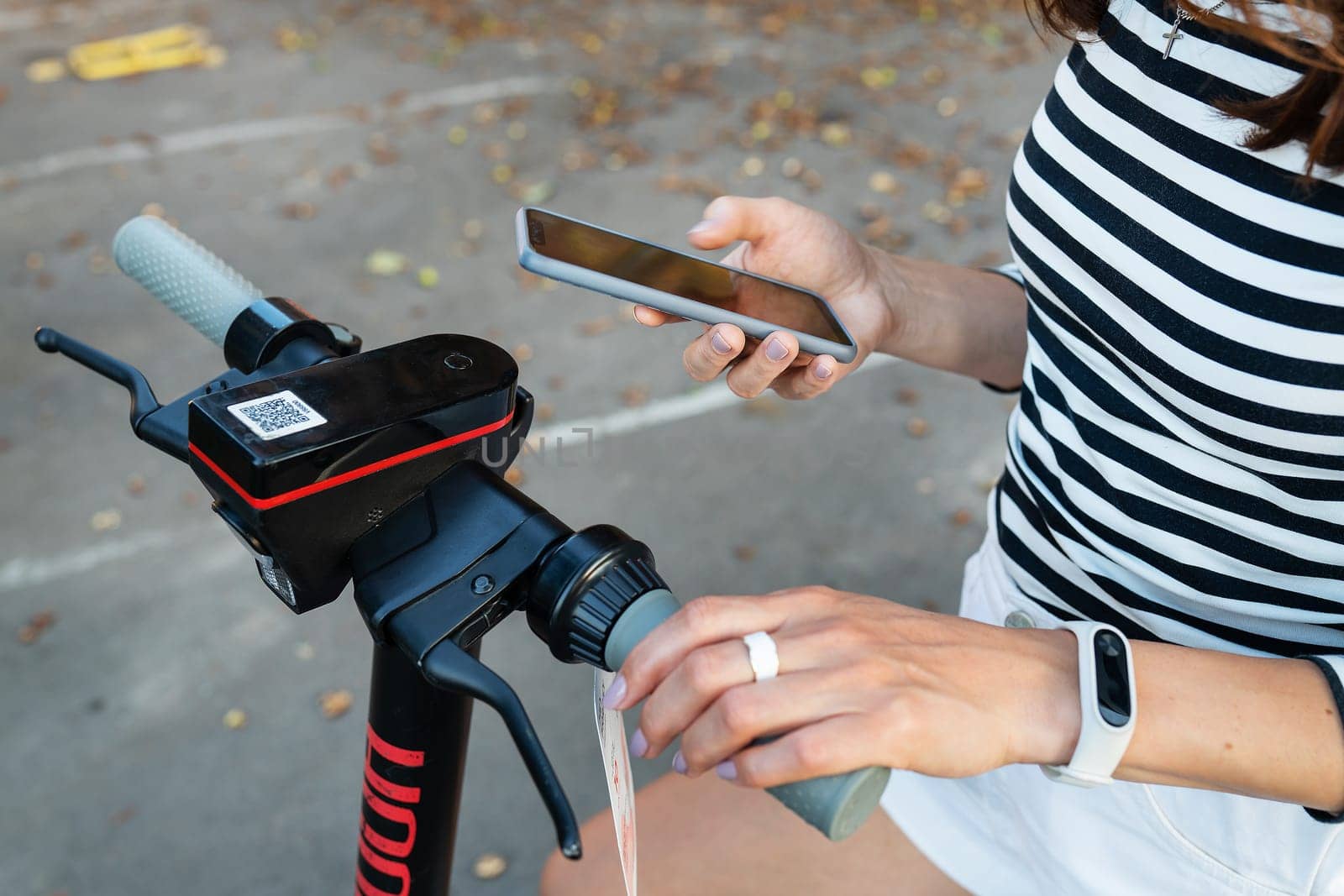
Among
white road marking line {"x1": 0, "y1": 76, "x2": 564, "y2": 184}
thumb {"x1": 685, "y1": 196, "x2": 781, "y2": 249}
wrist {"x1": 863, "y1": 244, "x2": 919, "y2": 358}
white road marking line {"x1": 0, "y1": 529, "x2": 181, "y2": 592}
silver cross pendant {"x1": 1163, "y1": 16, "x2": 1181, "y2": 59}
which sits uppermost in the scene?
silver cross pendant {"x1": 1163, "y1": 16, "x2": 1181, "y2": 59}

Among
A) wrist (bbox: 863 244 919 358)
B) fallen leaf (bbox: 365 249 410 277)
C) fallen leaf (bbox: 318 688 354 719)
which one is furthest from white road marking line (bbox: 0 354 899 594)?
wrist (bbox: 863 244 919 358)

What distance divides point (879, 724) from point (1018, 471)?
73 cm

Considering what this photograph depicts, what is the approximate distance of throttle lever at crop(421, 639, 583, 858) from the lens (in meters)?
0.72

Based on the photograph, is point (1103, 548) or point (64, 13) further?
point (64, 13)

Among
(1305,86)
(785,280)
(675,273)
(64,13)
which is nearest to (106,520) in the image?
(785,280)

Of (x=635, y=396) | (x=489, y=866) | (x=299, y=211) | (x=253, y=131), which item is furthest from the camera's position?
(x=253, y=131)

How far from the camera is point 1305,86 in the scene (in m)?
0.92

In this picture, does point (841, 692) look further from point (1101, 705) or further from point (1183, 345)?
point (1183, 345)

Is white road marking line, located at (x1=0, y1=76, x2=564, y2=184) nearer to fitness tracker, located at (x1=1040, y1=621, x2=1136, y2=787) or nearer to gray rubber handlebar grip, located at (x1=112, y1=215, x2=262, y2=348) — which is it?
gray rubber handlebar grip, located at (x1=112, y1=215, x2=262, y2=348)

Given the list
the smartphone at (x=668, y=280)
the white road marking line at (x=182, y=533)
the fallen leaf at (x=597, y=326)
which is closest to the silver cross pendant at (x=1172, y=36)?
the smartphone at (x=668, y=280)

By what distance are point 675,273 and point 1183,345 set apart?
0.51 meters

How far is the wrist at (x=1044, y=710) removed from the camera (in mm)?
834

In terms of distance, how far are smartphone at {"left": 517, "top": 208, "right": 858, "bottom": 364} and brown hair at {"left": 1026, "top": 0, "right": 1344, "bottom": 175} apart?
44cm

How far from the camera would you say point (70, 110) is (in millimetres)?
5867
